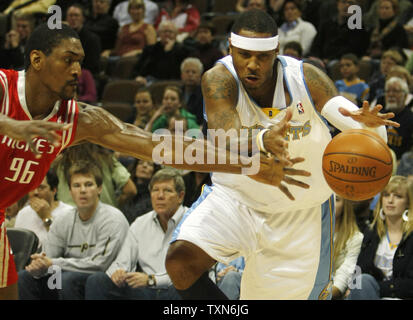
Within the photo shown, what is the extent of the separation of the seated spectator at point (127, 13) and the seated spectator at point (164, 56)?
1217mm

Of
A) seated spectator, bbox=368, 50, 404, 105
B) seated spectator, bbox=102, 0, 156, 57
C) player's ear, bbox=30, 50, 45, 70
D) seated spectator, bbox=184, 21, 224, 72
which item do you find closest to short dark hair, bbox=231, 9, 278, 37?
player's ear, bbox=30, 50, 45, 70

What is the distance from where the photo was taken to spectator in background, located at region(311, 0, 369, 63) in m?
9.20

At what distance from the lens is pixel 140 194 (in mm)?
7402

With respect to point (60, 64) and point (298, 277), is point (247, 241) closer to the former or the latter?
point (298, 277)

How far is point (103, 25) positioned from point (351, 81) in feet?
14.7

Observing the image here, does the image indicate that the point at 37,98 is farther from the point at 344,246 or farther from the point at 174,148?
Answer: the point at 344,246

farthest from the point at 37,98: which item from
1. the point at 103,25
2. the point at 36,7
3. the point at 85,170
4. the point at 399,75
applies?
the point at 36,7

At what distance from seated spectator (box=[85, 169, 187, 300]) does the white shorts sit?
1.31 m

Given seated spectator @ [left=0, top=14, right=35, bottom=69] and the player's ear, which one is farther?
seated spectator @ [left=0, top=14, right=35, bottom=69]

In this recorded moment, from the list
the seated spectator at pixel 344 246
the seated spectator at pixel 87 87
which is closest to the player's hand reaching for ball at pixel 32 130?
the seated spectator at pixel 344 246

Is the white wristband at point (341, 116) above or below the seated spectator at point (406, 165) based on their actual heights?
above

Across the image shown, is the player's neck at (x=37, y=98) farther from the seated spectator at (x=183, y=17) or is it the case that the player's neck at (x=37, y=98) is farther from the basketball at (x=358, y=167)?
the seated spectator at (x=183, y=17)

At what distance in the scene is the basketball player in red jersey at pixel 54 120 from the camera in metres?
3.93

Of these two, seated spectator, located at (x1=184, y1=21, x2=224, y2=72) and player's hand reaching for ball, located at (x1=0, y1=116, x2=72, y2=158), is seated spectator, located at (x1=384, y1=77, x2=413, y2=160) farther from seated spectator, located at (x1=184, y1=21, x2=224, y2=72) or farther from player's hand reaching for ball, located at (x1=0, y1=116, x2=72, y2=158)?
player's hand reaching for ball, located at (x1=0, y1=116, x2=72, y2=158)
